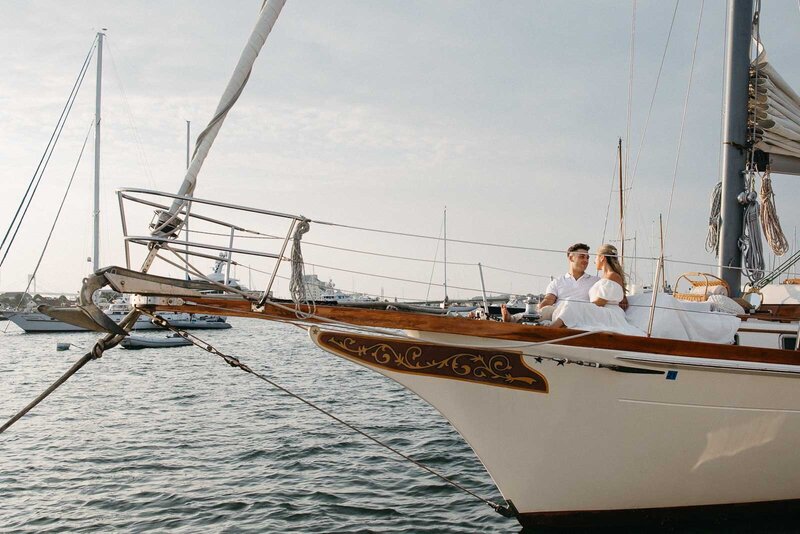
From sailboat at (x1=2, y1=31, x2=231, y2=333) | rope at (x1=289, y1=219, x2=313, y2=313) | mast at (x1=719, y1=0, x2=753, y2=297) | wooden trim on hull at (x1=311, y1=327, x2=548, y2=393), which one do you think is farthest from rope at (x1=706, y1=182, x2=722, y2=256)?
sailboat at (x1=2, y1=31, x2=231, y2=333)

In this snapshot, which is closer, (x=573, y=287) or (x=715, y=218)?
(x=573, y=287)

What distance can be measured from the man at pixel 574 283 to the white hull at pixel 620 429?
2.74 ft

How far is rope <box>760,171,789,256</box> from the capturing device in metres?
9.64

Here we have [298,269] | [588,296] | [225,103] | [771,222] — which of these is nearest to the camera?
[298,269]

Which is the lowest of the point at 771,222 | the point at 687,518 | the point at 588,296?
the point at 687,518

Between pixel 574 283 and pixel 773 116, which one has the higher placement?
pixel 773 116

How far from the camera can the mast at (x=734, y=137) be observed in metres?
9.45

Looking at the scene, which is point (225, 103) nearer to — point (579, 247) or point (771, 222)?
point (579, 247)

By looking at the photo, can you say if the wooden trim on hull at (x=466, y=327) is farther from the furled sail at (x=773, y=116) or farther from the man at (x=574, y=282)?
the furled sail at (x=773, y=116)

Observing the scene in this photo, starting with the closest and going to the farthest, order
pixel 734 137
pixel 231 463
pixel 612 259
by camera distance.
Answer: pixel 612 259
pixel 734 137
pixel 231 463

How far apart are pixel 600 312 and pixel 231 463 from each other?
6543 mm

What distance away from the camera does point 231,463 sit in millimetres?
10203

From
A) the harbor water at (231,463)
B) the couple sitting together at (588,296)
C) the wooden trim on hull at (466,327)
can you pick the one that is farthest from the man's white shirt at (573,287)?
the harbor water at (231,463)

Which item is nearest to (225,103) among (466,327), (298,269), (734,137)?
(298,269)
